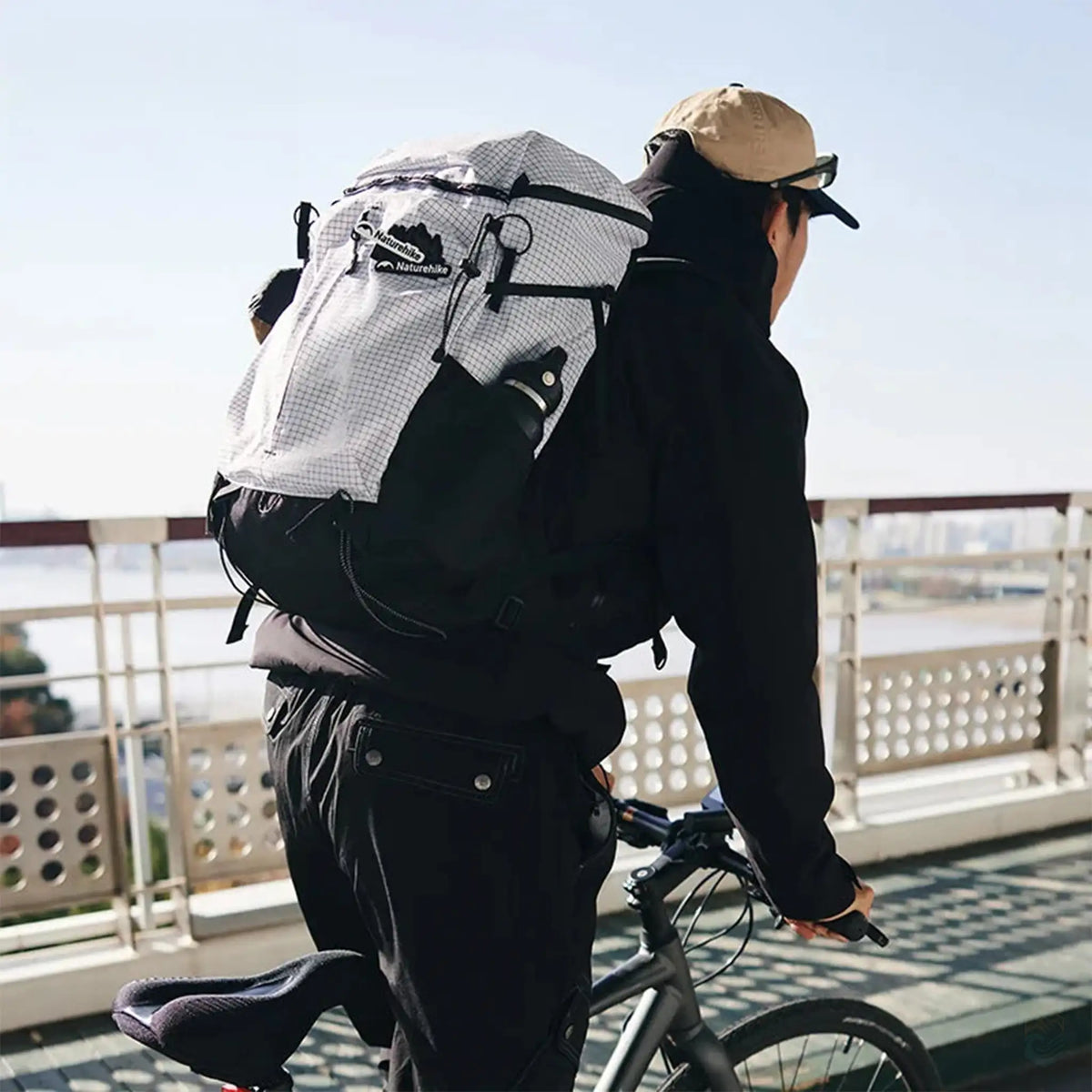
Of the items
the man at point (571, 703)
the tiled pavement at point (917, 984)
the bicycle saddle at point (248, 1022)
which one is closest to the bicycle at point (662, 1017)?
the bicycle saddle at point (248, 1022)

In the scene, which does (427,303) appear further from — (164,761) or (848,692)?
(848,692)

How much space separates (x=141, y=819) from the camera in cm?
324

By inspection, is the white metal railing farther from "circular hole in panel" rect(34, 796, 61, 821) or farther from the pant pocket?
the pant pocket

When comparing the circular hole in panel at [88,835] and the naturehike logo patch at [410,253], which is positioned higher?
the naturehike logo patch at [410,253]

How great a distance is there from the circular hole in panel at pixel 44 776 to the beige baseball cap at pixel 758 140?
2.40 m

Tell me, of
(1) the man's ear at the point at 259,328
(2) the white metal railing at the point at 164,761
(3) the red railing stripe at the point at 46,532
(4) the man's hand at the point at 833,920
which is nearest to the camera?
(4) the man's hand at the point at 833,920

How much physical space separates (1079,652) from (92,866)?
389 centimetres

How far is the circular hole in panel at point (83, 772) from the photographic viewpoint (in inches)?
125

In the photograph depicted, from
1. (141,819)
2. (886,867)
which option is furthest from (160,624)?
(886,867)

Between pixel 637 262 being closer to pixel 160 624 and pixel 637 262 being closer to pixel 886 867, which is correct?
pixel 160 624

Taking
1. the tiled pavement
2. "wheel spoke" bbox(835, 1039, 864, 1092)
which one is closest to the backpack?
"wheel spoke" bbox(835, 1039, 864, 1092)

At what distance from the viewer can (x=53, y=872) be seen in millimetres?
3139

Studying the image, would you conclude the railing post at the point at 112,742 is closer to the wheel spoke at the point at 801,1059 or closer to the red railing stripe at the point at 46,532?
the red railing stripe at the point at 46,532

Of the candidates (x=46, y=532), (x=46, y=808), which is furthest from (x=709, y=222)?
(x=46, y=808)
